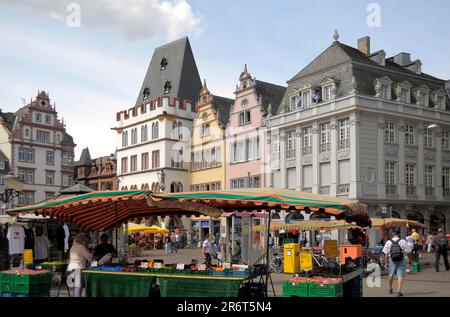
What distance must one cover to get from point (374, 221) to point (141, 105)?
38326 millimetres

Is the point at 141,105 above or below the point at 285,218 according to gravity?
above

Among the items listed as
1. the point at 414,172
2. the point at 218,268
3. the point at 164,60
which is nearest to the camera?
the point at 218,268

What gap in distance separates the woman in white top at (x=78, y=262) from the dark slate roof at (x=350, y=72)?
29.8m

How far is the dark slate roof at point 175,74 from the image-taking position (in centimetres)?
6322

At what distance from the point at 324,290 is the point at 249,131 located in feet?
126

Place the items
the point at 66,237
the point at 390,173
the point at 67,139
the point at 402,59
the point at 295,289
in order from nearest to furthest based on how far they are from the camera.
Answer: the point at 295,289
the point at 66,237
the point at 390,173
the point at 402,59
the point at 67,139

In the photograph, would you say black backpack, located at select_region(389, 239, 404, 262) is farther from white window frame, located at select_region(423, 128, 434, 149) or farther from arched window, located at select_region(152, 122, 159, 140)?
arched window, located at select_region(152, 122, 159, 140)

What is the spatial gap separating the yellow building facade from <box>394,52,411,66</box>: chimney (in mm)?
Answer: 15314

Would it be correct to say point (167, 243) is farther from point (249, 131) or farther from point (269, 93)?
point (269, 93)

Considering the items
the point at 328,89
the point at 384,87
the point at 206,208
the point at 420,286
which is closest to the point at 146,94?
the point at 328,89

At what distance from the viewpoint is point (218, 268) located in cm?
1191

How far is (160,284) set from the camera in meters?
12.0
